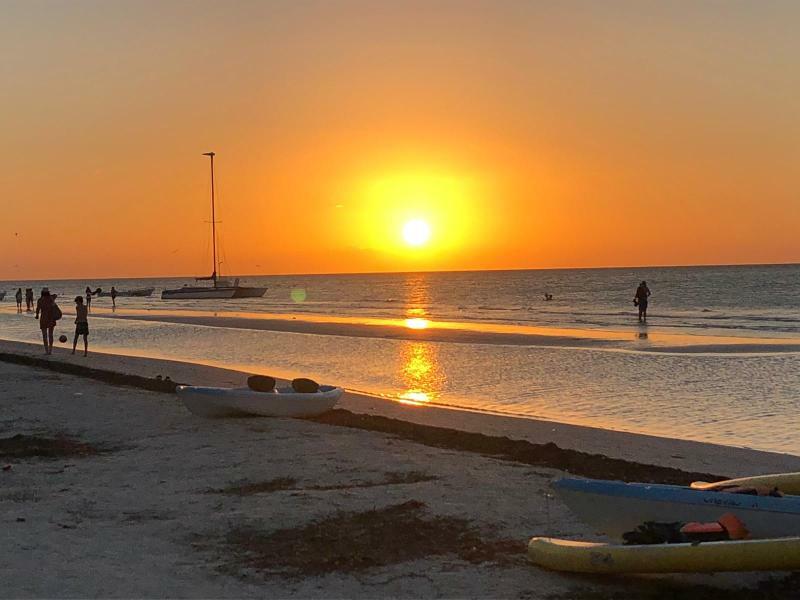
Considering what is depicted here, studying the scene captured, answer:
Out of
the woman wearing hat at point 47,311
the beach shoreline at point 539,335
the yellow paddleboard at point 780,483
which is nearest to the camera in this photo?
the yellow paddleboard at point 780,483

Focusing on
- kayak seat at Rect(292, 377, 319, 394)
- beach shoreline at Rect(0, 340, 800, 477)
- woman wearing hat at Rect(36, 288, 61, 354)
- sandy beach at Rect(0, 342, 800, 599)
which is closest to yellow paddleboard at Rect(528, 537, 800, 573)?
sandy beach at Rect(0, 342, 800, 599)

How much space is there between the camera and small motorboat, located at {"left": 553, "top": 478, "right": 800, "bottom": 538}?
21.4 ft

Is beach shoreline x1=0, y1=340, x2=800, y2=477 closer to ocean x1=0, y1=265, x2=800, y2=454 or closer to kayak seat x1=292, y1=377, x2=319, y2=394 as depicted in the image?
ocean x1=0, y1=265, x2=800, y2=454

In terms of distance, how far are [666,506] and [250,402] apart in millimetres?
8271

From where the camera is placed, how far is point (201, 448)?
455 inches

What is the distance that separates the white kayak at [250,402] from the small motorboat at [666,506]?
733 cm

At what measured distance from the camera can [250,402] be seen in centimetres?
1371

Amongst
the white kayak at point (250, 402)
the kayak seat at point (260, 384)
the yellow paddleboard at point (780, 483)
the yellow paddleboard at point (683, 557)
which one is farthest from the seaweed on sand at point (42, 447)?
the yellow paddleboard at point (780, 483)

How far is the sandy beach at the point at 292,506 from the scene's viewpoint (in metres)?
6.39

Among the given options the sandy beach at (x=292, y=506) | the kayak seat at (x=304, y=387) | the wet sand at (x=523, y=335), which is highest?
the kayak seat at (x=304, y=387)

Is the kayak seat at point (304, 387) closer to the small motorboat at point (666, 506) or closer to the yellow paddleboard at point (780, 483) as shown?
the small motorboat at point (666, 506)

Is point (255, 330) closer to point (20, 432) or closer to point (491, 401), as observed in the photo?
point (491, 401)

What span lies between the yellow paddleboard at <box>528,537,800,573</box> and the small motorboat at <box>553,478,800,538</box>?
508 mm

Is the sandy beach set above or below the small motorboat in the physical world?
below
